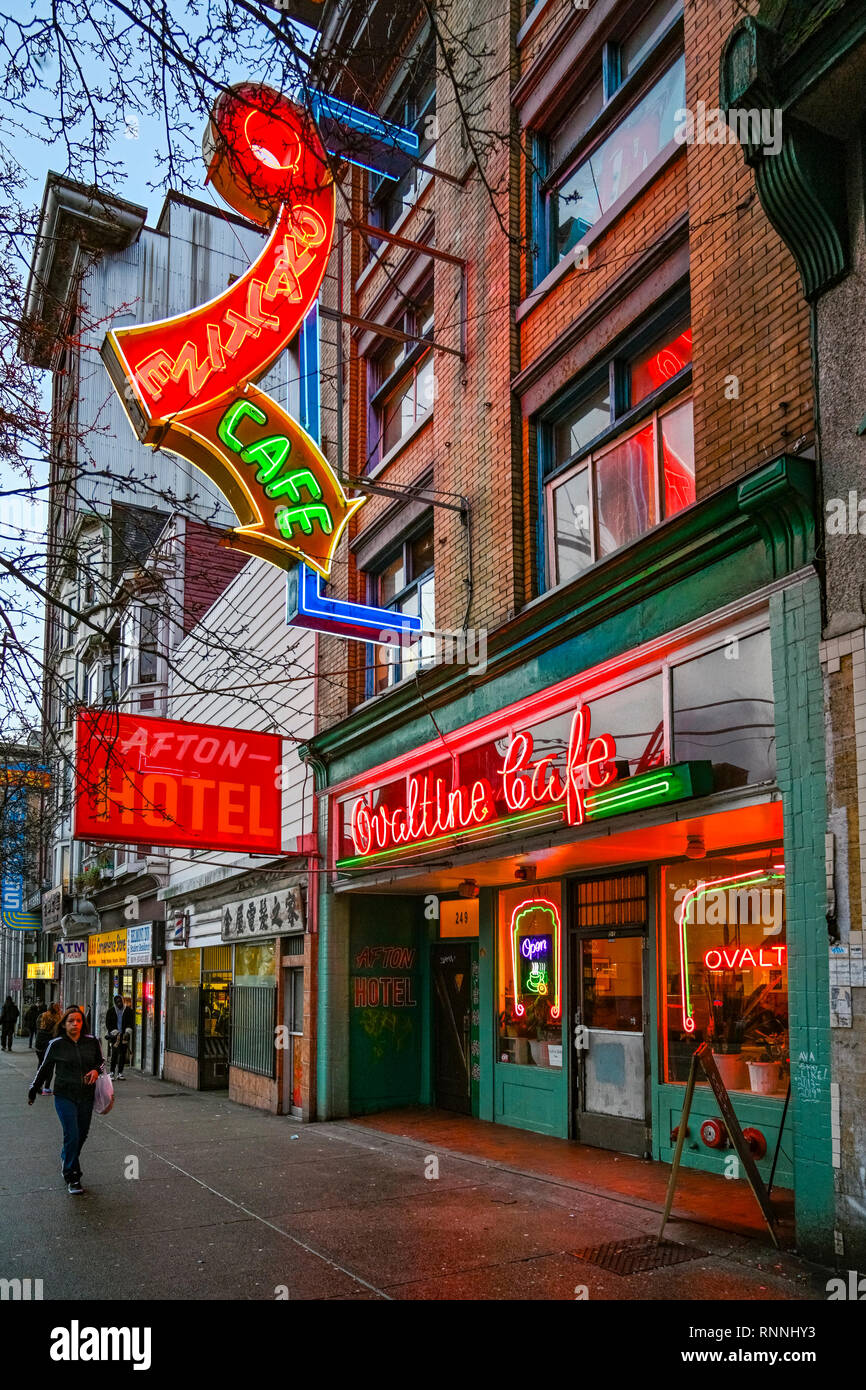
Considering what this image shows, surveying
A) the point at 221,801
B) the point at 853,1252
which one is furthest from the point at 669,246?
the point at 221,801

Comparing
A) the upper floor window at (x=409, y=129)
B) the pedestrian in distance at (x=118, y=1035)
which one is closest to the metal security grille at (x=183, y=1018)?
the pedestrian in distance at (x=118, y=1035)

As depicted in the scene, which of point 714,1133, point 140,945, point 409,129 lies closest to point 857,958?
point 714,1133

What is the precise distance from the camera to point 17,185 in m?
6.79

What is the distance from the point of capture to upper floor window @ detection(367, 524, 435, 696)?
14.5 meters

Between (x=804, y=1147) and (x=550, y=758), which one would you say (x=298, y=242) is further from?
(x=804, y=1147)

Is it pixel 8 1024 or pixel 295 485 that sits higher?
pixel 295 485

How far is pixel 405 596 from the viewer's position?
15.4m

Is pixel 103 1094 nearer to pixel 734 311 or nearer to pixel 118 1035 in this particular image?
pixel 734 311

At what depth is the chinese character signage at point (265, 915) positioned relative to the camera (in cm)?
1634

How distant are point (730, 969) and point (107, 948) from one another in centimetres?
2502

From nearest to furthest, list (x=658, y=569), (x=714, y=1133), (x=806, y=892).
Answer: (x=806, y=892)
(x=658, y=569)
(x=714, y=1133)

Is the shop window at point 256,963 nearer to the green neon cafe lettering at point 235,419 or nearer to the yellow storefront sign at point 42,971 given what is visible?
the green neon cafe lettering at point 235,419

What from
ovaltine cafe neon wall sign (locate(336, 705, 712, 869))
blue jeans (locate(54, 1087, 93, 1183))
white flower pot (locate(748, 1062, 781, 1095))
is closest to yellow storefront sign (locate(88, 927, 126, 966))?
ovaltine cafe neon wall sign (locate(336, 705, 712, 869))

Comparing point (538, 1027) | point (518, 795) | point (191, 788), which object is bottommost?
point (538, 1027)
